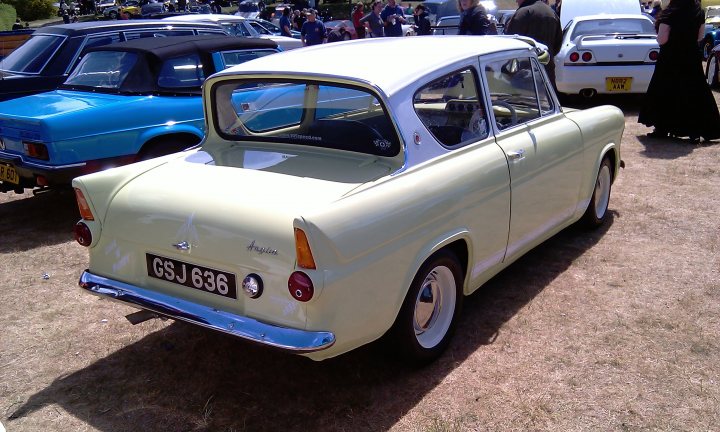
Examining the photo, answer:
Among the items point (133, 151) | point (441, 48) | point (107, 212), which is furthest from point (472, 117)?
point (133, 151)

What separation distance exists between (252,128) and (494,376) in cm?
198

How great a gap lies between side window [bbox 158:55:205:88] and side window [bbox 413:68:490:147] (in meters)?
3.40

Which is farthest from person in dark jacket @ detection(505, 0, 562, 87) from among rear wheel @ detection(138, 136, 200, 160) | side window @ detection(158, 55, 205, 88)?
rear wheel @ detection(138, 136, 200, 160)

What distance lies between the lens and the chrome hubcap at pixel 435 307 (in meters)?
3.41

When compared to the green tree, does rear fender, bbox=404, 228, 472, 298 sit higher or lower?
lower

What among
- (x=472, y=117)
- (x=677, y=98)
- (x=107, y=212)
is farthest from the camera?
(x=677, y=98)

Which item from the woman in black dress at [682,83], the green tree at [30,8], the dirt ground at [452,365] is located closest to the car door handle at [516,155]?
the dirt ground at [452,365]

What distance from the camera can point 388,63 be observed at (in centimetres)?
360

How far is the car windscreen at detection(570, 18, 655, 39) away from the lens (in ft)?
33.9

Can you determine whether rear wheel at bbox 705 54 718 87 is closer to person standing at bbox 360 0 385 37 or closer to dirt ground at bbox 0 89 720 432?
dirt ground at bbox 0 89 720 432

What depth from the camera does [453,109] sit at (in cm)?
381

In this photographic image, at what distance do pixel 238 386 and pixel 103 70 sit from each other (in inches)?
164

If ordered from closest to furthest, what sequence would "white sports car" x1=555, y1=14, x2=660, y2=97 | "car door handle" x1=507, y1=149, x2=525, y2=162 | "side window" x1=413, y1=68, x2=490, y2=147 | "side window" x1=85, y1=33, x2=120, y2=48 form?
"side window" x1=413, y1=68, x2=490, y2=147 → "car door handle" x1=507, y1=149, x2=525, y2=162 → "side window" x1=85, y1=33, x2=120, y2=48 → "white sports car" x1=555, y1=14, x2=660, y2=97

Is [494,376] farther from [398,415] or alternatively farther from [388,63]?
[388,63]
